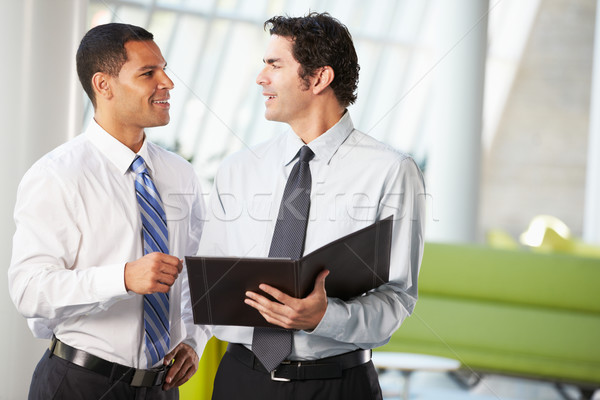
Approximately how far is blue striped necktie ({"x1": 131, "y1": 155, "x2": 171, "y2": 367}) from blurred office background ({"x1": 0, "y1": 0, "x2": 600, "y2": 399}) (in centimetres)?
457

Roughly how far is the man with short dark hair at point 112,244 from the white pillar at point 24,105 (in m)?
0.92

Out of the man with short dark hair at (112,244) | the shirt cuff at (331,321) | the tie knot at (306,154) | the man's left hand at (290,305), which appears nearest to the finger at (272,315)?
the man's left hand at (290,305)

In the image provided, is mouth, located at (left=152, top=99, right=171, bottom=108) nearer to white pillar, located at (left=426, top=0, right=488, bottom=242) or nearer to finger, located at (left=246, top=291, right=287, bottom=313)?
finger, located at (left=246, top=291, right=287, bottom=313)

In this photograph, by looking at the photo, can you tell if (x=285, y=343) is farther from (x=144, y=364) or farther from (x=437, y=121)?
(x=437, y=121)

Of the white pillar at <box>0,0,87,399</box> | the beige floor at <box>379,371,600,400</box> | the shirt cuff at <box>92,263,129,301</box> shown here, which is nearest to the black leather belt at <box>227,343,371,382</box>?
the shirt cuff at <box>92,263,129,301</box>

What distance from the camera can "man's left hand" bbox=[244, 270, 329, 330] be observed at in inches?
54.1

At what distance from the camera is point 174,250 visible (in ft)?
5.67

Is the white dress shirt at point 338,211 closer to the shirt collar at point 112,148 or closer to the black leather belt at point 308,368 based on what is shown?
the black leather belt at point 308,368

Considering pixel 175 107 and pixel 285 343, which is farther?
pixel 175 107

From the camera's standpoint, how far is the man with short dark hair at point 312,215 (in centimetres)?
153

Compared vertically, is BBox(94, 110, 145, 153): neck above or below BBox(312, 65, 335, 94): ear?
below

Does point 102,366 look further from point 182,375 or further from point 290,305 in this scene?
point 290,305

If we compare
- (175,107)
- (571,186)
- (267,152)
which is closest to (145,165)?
(267,152)

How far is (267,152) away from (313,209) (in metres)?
0.25
